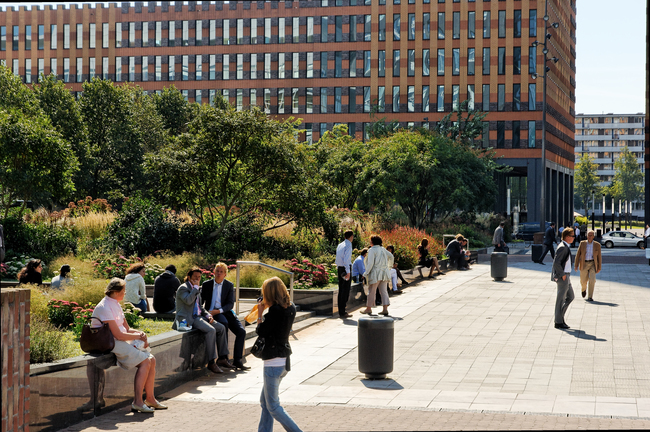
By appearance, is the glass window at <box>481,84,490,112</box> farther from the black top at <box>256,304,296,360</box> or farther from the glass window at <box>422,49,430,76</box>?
the black top at <box>256,304,296,360</box>

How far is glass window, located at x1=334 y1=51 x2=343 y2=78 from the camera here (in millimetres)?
78000

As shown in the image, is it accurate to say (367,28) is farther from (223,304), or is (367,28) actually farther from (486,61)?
(223,304)

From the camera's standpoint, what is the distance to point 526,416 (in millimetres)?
7992

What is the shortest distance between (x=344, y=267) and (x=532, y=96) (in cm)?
6119

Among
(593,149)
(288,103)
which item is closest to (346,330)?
(288,103)

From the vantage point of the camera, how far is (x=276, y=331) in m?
7.07

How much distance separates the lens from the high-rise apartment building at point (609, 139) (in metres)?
189

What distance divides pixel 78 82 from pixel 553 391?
271ft

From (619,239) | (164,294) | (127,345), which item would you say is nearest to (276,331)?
(127,345)

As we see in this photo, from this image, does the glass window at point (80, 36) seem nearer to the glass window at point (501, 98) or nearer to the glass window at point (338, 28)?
the glass window at point (338, 28)

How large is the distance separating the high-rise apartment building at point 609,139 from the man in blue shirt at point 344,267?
183 metres

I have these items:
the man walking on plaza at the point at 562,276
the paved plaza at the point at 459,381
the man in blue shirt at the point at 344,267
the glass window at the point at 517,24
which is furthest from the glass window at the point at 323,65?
the man walking on plaza at the point at 562,276

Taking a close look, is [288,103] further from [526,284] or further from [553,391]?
[553,391]

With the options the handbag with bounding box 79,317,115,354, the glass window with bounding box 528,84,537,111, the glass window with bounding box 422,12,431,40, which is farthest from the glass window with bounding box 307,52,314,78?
the handbag with bounding box 79,317,115,354
